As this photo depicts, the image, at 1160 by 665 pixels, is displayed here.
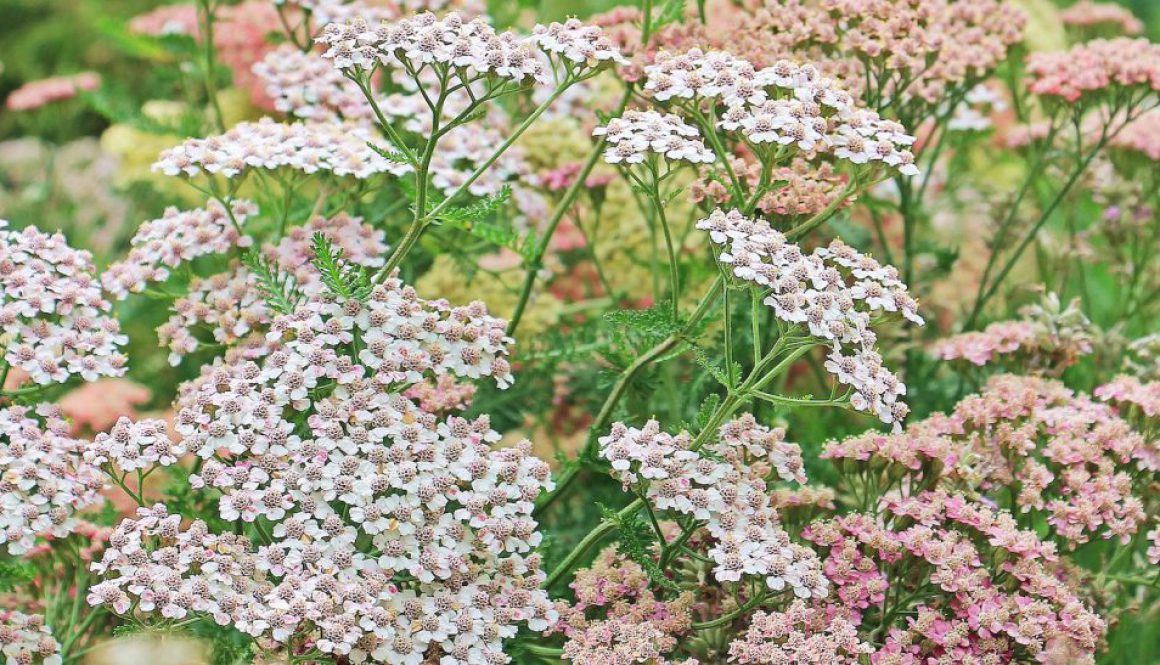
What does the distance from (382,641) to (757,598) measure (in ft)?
1.76

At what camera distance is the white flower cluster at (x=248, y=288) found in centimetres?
221

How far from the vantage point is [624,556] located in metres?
2.10

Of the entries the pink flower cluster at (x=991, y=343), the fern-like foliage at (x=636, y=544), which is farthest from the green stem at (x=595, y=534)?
the pink flower cluster at (x=991, y=343)

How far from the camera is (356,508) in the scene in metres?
1.89

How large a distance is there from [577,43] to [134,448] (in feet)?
2.98

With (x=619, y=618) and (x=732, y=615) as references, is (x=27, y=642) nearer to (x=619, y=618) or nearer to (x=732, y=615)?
(x=619, y=618)

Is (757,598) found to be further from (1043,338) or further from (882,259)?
(882,259)

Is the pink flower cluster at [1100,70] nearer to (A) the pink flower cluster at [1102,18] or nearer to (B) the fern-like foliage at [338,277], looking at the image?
(A) the pink flower cluster at [1102,18]

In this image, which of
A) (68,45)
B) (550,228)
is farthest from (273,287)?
(68,45)

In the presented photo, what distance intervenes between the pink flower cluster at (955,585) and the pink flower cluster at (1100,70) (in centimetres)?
109

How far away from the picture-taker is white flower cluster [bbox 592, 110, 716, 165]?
198cm

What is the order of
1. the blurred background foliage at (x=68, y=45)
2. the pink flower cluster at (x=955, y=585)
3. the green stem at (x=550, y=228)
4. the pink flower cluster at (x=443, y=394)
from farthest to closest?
the blurred background foliage at (x=68, y=45) < the green stem at (x=550, y=228) < the pink flower cluster at (x=443, y=394) < the pink flower cluster at (x=955, y=585)

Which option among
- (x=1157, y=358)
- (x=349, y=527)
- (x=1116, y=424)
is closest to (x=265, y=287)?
(x=349, y=527)

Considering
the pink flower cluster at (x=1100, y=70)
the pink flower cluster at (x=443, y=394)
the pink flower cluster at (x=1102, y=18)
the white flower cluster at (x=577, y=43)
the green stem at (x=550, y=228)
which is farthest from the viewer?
the pink flower cluster at (x=1102, y=18)
